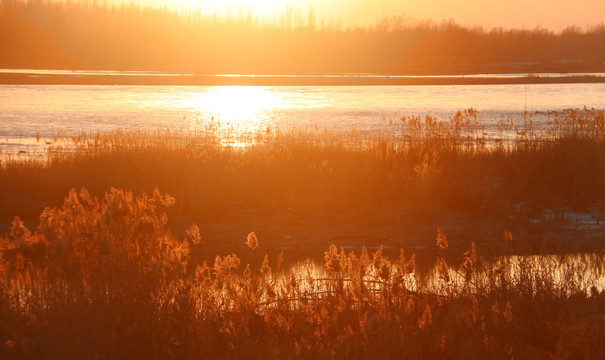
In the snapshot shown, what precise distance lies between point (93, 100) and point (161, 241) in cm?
2790

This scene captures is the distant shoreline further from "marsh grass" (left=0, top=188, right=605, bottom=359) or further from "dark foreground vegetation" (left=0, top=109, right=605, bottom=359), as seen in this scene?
Result: "marsh grass" (left=0, top=188, right=605, bottom=359)

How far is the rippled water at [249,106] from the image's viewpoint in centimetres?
2291

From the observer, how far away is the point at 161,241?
5.65 metres

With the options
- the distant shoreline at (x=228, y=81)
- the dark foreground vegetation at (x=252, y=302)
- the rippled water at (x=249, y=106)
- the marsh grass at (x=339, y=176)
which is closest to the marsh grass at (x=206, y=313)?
the dark foreground vegetation at (x=252, y=302)

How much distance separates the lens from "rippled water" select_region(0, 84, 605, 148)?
2291 centimetres

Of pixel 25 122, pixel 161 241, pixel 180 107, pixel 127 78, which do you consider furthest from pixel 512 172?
pixel 127 78

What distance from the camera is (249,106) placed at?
1171 inches

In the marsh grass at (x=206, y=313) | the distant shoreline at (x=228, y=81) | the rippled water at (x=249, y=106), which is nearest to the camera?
the marsh grass at (x=206, y=313)

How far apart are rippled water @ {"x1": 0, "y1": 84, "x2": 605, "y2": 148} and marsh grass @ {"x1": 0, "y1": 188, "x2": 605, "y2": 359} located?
11.7 m

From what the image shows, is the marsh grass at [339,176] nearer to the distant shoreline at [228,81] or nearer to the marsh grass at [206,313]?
the marsh grass at [206,313]

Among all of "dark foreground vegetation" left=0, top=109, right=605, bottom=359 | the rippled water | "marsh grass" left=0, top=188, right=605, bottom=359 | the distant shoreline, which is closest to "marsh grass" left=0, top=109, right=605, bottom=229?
"dark foreground vegetation" left=0, top=109, right=605, bottom=359

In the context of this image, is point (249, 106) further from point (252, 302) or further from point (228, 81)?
point (252, 302)

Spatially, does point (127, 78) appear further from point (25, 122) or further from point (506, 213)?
point (506, 213)

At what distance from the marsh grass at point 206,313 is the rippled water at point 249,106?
38.5 feet
